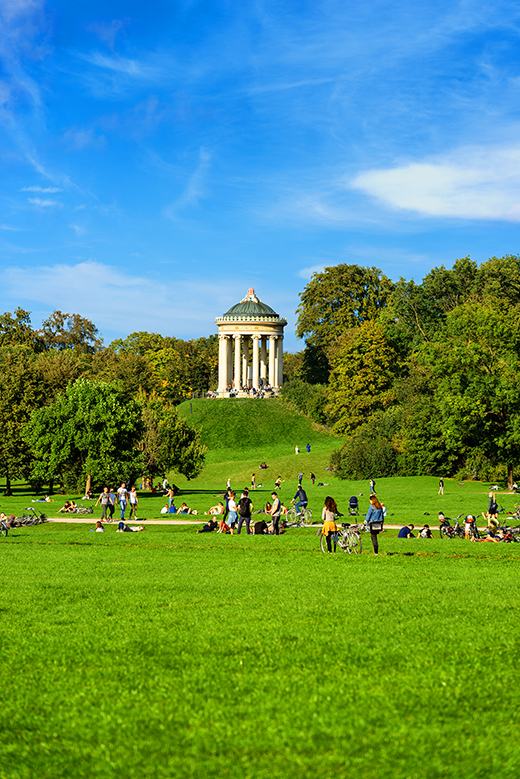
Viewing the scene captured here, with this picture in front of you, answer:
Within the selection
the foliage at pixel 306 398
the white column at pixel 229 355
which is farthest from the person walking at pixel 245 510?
the white column at pixel 229 355

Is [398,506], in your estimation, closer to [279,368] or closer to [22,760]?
[22,760]

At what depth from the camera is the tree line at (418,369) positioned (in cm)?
5022

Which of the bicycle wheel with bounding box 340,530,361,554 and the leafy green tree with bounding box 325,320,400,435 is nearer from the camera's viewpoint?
the bicycle wheel with bounding box 340,530,361,554

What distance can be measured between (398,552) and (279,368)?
8884 cm

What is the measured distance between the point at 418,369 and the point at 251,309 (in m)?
48.8

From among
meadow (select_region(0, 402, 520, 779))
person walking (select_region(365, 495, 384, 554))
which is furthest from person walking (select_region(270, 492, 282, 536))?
meadow (select_region(0, 402, 520, 779))

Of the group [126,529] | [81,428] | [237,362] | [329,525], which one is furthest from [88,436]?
[237,362]

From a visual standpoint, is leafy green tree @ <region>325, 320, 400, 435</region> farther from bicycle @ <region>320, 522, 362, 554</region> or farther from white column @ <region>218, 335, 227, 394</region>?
bicycle @ <region>320, 522, 362, 554</region>

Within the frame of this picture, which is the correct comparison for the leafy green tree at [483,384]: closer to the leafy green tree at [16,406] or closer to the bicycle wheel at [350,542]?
the leafy green tree at [16,406]

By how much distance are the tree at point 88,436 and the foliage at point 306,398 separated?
44.1m

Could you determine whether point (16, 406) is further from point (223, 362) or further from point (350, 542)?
point (223, 362)

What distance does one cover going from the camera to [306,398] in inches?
3711

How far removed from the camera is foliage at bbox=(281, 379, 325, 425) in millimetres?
89750

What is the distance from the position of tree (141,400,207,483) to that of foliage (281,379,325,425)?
32.6 meters
